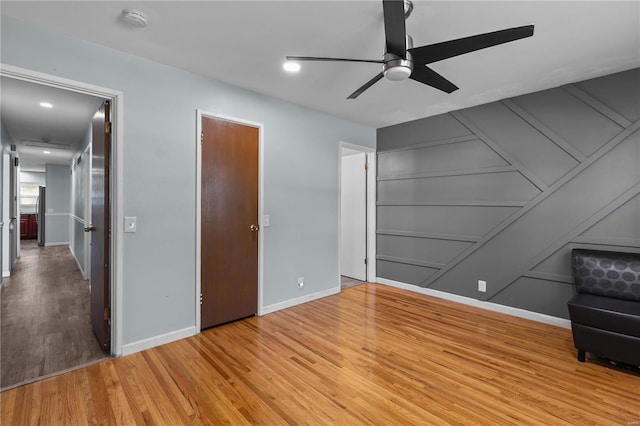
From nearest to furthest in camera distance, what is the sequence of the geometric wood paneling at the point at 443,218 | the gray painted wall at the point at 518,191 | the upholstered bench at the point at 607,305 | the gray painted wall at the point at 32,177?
1. the upholstered bench at the point at 607,305
2. the gray painted wall at the point at 518,191
3. the geometric wood paneling at the point at 443,218
4. the gray painted wall at the point at 32,177

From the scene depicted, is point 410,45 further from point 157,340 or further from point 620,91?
point 157,340

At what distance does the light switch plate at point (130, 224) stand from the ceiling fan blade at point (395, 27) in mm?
2400

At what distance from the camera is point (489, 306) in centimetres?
370

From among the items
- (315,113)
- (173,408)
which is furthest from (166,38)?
(173,408)

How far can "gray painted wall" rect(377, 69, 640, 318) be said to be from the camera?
2.92 metres

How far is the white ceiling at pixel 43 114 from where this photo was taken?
130 inches

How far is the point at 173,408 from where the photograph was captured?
187 centimetres

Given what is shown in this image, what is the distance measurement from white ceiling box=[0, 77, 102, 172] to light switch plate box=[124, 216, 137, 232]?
6.17 ft

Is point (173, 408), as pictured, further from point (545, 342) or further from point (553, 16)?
point (553, 16)

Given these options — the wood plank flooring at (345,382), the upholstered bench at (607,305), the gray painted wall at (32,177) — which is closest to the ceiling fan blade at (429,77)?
the upholstered bench at (607,305)

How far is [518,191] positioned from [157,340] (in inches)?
162

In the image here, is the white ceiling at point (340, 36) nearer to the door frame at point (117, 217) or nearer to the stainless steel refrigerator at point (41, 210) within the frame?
the door frame at point (117, 217)

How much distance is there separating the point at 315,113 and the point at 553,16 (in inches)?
102

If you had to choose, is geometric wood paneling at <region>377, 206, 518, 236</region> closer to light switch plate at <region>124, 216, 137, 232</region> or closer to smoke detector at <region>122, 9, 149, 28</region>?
light switch plate at <region>124, 216, 137, 232</region>
